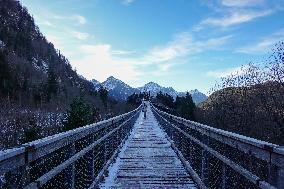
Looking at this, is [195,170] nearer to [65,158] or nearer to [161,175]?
[161,175]

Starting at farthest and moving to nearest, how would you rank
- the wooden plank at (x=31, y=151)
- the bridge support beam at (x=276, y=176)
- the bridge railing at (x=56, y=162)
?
the bridge railing at (x=56, y=162)
the bridge support beam at (x=276, y=176)
the wooden plank at (x=31, y=151)

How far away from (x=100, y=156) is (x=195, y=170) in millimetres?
2117

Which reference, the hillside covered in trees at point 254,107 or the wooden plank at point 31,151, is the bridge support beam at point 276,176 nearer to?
the wooden plank at point 31,151

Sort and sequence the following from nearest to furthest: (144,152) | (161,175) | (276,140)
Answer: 1. (161,175)
2. (144,152)
3. (276,140)

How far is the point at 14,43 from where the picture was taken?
15762 centimetres

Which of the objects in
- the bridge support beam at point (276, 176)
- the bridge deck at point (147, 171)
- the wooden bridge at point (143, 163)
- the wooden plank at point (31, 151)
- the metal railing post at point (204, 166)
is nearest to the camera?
the wooden plank at point (31, 151)

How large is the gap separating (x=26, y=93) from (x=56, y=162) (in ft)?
312

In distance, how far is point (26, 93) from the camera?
9844cm

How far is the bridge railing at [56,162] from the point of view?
12.4 feet

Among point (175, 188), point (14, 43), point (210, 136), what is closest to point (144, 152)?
point (175, 188)

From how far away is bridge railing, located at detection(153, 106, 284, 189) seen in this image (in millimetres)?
3963

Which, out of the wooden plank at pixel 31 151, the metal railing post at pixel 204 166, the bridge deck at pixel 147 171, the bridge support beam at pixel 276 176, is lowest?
the bridge deck at pixel 147 171

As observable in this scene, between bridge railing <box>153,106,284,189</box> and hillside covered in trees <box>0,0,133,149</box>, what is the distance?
13383mm

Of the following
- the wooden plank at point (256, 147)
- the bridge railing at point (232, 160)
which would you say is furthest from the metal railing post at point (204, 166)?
the wooden plank at point (256, 147)
